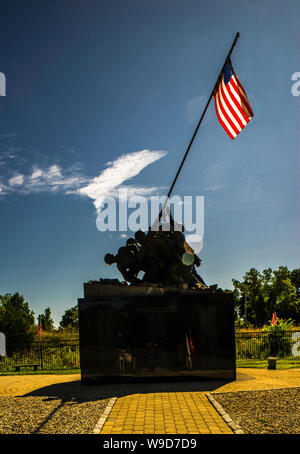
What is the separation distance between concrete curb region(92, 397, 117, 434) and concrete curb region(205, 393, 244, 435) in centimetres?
217

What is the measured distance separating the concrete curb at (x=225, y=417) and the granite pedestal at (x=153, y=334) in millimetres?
2054

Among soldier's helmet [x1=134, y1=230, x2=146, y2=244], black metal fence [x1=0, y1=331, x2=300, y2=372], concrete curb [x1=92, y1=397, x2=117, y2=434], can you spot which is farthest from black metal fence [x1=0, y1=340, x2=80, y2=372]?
concrete curb [x1=92, y1=397, x2=117, y2=434]

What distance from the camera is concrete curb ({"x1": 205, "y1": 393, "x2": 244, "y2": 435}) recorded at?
627 centimetres

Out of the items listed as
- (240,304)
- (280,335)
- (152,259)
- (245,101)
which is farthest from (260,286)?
(245,101)

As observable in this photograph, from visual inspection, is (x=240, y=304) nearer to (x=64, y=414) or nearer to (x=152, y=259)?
(x=152, y=259)

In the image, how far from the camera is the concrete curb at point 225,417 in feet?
20.6

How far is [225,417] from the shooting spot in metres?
7.05

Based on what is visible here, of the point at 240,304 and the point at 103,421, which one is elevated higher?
the point at 103,421

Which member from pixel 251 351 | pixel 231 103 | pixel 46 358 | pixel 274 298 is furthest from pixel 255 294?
pixel 231 103

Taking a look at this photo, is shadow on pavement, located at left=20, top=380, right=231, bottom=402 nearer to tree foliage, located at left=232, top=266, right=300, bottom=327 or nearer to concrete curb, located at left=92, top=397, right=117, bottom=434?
concrete curb, located at left=92, top=397, right=117, bottom=434

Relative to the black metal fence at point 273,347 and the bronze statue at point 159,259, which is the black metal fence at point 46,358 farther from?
the black metal fence at point 273,347

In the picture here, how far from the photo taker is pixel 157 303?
11117mm

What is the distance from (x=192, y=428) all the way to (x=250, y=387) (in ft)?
13.2
